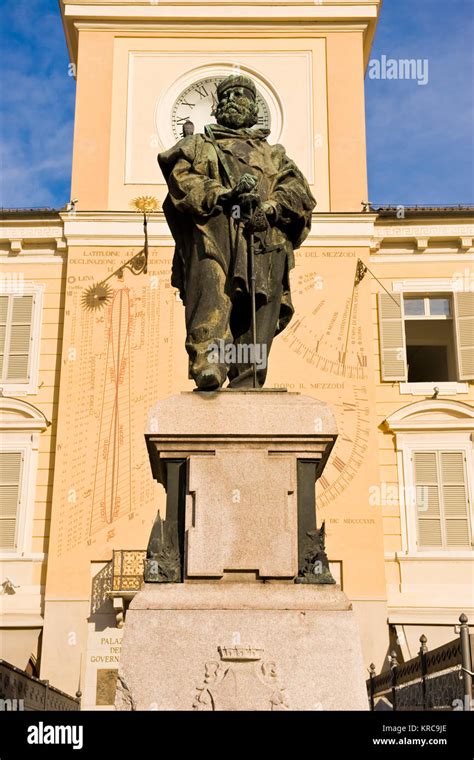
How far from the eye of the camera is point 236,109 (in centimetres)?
720

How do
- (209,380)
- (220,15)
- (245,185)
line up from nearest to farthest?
(209,380) < (245,185) < (220,15)

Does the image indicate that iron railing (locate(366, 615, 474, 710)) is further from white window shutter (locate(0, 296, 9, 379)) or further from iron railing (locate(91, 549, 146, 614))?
white window shutter (locate(0, 296, 9, 379))

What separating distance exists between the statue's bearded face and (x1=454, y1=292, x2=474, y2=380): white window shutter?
13.9m

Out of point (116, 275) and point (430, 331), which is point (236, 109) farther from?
point (430, 331)

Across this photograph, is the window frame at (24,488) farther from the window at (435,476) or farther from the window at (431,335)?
the window at (431,335)

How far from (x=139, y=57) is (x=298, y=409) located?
59.1 feet

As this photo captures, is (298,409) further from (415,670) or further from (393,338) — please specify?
(393,338)

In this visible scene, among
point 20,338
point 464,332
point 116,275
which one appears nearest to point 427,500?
point 464,332

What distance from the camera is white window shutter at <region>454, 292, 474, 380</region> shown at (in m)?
20.3

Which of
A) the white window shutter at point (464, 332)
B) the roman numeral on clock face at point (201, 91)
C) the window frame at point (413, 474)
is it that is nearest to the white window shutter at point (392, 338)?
the white window shutter at point (464, 332)

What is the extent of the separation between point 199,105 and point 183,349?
5.87m

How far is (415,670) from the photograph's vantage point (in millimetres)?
9070

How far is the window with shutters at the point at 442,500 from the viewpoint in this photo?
19016 millimetres

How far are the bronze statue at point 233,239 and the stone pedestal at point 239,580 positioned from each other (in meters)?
0.54
